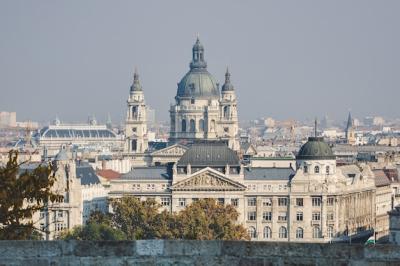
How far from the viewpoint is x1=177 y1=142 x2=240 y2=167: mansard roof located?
462 ft

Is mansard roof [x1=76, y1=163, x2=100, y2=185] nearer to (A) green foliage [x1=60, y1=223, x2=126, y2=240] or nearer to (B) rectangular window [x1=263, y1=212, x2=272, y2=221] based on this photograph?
(B) rectangular window [x1=263, y1=212, x2=272, y2=221]

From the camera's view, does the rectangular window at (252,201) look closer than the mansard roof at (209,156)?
Yes

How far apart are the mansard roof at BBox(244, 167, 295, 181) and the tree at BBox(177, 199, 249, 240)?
44.4ft

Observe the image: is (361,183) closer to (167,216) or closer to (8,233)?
(167,216)

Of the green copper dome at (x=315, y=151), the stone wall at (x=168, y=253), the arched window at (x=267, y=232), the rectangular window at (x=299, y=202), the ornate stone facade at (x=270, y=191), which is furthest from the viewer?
the green copper dome at (x=315, y=151)

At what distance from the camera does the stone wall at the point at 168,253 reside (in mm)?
21609

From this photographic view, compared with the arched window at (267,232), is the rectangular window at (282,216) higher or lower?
higher

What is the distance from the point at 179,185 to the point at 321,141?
487 inches

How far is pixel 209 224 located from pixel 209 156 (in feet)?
89.2

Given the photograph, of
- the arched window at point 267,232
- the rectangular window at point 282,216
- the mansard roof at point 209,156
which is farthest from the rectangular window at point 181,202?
the rectangular window at point 282,216

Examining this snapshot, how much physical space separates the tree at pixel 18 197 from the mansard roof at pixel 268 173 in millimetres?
95076

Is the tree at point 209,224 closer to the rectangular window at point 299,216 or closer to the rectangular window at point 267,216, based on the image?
the rectangular window at point 267,216

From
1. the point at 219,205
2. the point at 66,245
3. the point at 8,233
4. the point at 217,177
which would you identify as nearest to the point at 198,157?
the point at 217,177

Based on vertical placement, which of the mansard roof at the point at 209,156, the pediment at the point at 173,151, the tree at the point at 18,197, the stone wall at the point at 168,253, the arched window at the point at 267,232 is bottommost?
the arched window at the point at 267,232
